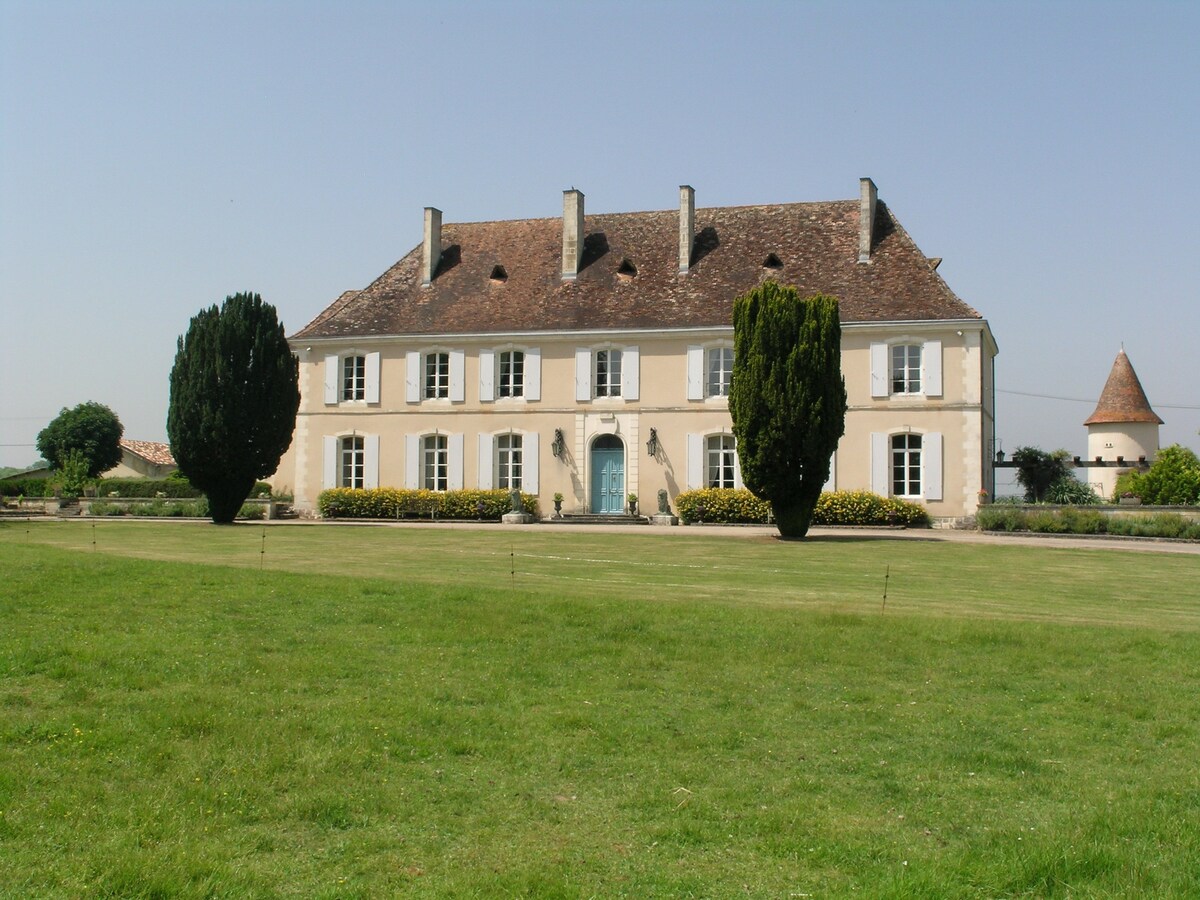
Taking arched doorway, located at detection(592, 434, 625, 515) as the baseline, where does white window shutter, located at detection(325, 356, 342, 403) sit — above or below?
above

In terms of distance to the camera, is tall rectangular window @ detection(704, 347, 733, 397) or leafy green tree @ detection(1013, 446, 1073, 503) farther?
leafy green tree @ detection(1013, 446, 1073, 503)

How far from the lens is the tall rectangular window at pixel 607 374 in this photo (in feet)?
101

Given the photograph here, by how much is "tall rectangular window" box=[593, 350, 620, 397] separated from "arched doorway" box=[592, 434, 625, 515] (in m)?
1.17

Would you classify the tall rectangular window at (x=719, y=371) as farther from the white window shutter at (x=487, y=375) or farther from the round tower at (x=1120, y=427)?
the round tower at (x=1120, y=427)

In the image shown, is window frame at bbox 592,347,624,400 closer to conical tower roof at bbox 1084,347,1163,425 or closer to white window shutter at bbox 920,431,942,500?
white window shutter at bbox 920,431,942,500

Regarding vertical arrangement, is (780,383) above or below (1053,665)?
above

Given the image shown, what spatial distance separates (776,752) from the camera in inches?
245

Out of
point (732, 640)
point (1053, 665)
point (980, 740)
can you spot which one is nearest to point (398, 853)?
point (980, 740)

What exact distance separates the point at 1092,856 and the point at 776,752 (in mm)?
1808

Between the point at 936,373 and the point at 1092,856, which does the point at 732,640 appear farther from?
the point at 936,373

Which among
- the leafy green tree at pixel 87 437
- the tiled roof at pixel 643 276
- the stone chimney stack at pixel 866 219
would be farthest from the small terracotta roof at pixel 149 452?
the stone chimney stack at pixel 866 219

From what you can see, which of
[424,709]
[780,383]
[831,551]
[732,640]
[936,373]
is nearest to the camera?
[424,709]

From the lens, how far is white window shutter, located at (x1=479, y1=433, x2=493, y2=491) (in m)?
31.3

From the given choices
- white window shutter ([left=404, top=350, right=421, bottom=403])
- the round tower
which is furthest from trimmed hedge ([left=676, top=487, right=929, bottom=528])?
the round tower
